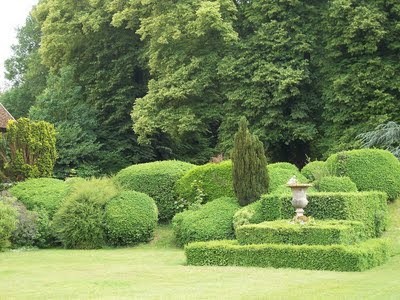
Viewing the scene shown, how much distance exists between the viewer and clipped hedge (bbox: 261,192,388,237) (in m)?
16.1

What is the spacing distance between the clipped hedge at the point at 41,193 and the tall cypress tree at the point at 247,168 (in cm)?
570

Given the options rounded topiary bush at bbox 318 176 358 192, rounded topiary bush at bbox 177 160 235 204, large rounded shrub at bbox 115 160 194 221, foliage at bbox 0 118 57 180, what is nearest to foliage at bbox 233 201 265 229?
rounded topiary bush at bbox 318 176 358 192

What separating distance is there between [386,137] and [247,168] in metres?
6.48

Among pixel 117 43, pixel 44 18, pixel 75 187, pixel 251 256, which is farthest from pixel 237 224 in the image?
pixel 44 18

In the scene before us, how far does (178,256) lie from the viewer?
1672cm

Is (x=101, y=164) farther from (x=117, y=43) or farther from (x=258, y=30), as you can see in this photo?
(x=258, y=30)

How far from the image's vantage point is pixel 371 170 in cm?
1961

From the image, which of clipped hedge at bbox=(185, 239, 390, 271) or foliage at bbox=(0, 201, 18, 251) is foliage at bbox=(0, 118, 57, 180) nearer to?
foliage at bbox=(0, 201, 18, 251)

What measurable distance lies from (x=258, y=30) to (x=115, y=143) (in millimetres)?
9626

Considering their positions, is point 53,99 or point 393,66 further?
point 53,99

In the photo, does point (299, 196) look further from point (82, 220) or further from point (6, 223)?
point (6, 223)

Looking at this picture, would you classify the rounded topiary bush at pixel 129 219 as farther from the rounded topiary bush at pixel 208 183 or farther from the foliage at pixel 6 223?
the foliage at pixel 6 223

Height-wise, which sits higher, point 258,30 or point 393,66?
point 258,30

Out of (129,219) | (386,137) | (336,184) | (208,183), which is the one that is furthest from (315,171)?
(129,219)
